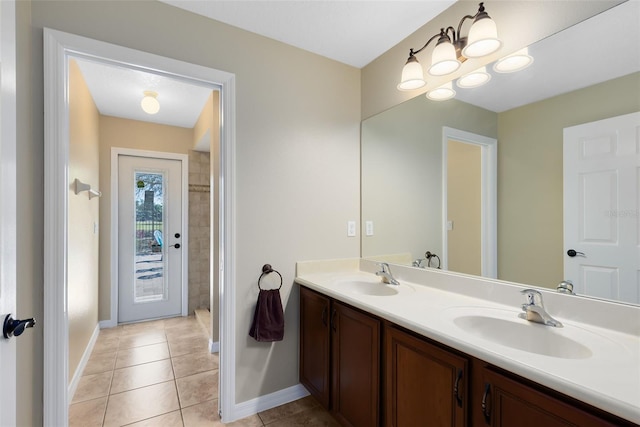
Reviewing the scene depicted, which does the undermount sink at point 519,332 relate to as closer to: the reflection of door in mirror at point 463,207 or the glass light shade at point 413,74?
the reflection of door in mirror at point 463,207

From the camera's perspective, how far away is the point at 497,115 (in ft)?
4.96

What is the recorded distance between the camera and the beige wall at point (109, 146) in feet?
11.2

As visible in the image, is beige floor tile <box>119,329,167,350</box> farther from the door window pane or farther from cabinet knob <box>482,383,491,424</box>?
cabinet knob <box>482,383,491,424</box>

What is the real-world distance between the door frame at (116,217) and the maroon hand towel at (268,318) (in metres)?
2.38

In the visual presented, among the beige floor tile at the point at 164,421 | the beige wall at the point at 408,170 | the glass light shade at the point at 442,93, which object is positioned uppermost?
the glass light shade at the point at 442,93

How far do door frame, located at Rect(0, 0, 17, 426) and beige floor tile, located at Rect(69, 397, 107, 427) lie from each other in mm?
1231

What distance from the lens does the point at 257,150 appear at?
1.93 metres

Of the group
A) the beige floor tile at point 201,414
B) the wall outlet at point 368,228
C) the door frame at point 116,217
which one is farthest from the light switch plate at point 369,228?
Answer: the door frame at point 116,217

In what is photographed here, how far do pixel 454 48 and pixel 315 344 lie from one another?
190 centimetres

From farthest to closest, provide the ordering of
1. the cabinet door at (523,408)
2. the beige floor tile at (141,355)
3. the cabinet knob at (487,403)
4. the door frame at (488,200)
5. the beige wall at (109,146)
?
1. the beige wall at (109,146)
2. the beige floor tile at (141,355)
3. the door frame at (488,200)
4. the cabinet knob at (487,403)
5. the cabinet door at (523,408)

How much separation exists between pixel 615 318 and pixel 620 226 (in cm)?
34

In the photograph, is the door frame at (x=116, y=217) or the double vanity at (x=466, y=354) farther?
the door frame at (x=116, y=217)

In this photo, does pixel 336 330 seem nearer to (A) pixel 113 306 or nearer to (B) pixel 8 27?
(B) pixel 8 27

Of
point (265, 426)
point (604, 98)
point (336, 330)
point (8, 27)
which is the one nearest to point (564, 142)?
point (604, 98)
